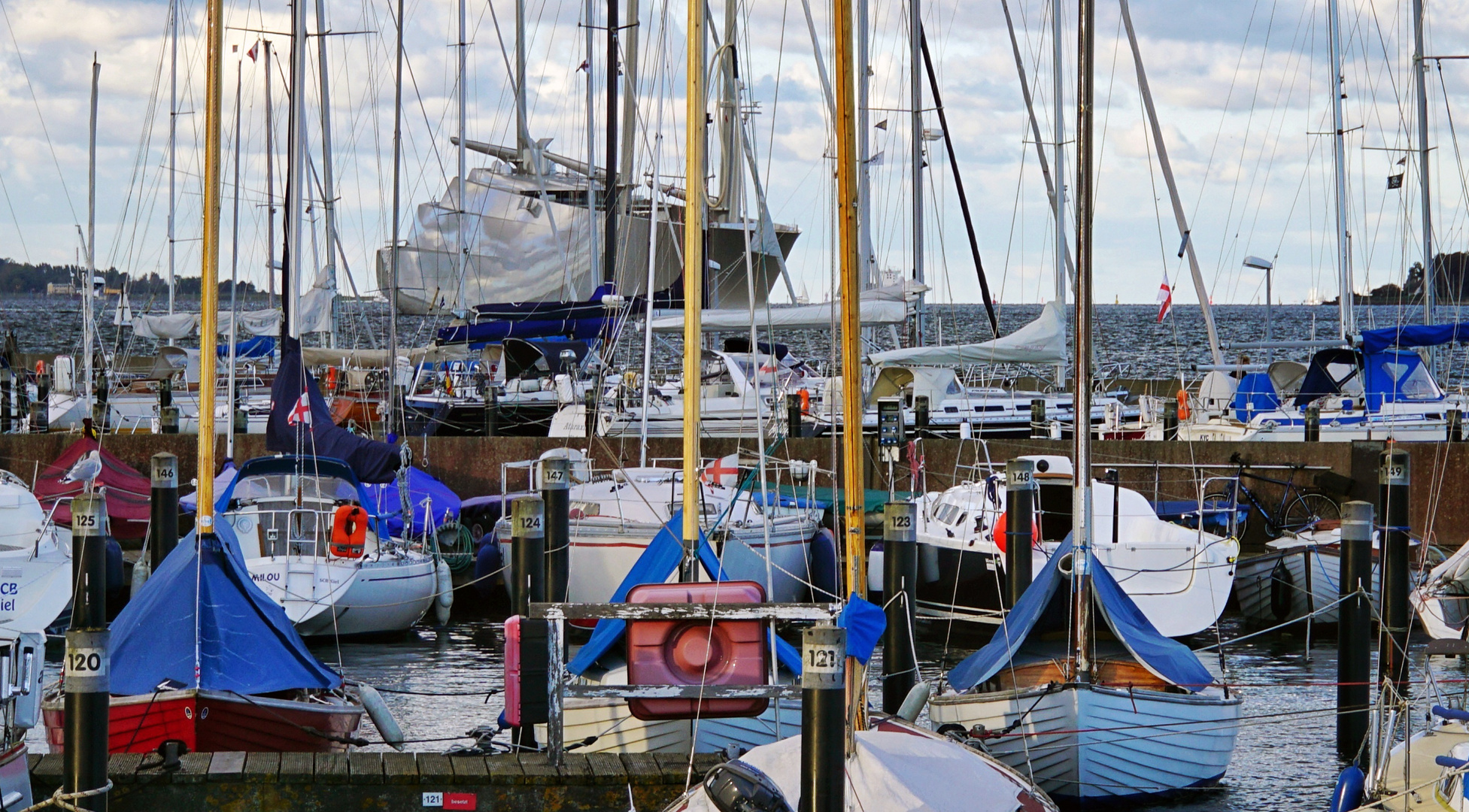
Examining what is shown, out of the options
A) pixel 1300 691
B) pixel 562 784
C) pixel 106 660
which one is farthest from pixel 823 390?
pixel 106 660

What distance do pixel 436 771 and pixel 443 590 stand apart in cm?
968

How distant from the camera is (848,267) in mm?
8828

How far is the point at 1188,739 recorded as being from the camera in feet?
37.2

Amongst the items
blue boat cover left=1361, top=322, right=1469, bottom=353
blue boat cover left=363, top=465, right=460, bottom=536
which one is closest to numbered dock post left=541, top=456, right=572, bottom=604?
blue boat cover left=363, top=465, right=460, bottom=536

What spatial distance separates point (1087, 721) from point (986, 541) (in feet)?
25.3

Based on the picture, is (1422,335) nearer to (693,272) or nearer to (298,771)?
(693,272)

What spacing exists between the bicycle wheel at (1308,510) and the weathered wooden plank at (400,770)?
50.1 ft

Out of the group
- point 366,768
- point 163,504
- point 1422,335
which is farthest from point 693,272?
point 1422,335

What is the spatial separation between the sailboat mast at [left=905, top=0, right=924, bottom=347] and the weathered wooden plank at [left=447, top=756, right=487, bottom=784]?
1868cm

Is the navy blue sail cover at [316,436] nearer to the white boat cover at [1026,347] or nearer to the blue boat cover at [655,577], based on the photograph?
the white boat cover at [1026,347]

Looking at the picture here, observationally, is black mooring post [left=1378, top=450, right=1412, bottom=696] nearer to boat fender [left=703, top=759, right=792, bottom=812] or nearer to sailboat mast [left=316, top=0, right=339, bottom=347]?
boat fender [left=703, top=759, right=792, bottom=812]

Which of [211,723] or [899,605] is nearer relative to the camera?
[211,723]

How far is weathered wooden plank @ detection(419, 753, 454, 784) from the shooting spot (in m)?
9.73

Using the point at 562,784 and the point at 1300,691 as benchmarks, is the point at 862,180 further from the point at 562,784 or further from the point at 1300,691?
the point at 562,784
